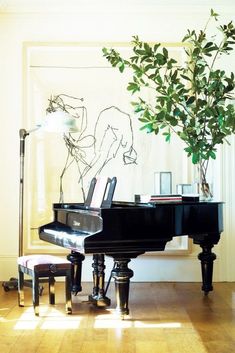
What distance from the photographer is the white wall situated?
5.23 metres

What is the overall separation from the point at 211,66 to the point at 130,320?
2817 millimetres

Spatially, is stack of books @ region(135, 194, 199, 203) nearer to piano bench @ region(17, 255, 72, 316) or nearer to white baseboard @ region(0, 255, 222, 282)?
piano bench @ region(17, 255, 72, 316)

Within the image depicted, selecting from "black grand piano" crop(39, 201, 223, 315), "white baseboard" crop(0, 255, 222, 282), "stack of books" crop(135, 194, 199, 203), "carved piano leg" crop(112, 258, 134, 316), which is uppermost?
"stack of books" crop(135, 194, 199, 203)

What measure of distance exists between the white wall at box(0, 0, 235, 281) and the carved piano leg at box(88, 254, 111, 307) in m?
Result: 1.14

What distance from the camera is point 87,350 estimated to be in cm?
293

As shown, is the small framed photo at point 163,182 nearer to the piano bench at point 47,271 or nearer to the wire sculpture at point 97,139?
the wire sculpture at point 97,139

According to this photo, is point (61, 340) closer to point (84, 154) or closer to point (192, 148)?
point (192, 148)

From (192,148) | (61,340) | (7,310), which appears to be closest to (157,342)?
(61,340)

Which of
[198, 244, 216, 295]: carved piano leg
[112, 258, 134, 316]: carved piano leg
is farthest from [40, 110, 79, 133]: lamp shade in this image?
[198, 244, 216, 295]: carved piano leg

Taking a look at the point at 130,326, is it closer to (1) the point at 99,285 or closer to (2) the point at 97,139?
(1) the point at 99,285

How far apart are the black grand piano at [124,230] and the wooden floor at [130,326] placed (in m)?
0.23

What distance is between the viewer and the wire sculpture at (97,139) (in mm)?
5246

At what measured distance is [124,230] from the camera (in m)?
3.51

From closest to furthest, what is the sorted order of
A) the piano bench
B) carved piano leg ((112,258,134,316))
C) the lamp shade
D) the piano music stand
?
carved piano leg ((112,258,134,316))
the piano bench
the piano music stand
the lamp shade
